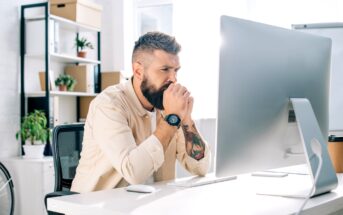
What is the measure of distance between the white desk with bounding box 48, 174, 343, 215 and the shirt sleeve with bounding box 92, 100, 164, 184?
0.09m

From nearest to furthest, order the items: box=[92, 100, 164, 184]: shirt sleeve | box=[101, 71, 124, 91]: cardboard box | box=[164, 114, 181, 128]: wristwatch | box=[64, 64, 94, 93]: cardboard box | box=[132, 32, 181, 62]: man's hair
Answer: box=[92, 100, 164, 184]: shirt sleeve < box=[164, 114, 181, 128]: wristwatch < box=[132, 32, 181, 62]: man's hair < box=[64, 64, 94, 93]: cardboard box < box=[101, 71, 124, 91]: cardboard box

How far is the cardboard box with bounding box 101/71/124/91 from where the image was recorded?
4473mm

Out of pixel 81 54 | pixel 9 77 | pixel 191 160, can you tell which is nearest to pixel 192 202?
pixel 191 160

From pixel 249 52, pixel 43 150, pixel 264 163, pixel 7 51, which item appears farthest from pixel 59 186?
pixel 7 51

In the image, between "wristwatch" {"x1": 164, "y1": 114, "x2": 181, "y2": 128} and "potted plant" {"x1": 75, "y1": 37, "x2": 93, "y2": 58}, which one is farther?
"potted plant" {"x1": 75, "y1": 37, "x2": 93, "y2": 58}

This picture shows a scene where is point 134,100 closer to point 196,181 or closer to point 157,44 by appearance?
point 157,44

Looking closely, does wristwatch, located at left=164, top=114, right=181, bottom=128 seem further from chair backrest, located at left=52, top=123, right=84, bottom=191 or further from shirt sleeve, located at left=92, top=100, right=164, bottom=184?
chair backrest, located at left=52, top=123, right=84, bottom=191

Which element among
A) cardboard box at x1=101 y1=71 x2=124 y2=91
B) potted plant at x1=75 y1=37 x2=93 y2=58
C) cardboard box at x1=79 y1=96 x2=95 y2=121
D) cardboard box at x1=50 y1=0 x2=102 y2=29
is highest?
cardboard box at x1=50 y1=0 x2=102 y2=29

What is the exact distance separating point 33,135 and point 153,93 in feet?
6.56

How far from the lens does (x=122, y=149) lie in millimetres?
1641

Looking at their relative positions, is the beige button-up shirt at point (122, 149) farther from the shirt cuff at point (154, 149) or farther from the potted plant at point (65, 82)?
the potted plant at point (65, 82)

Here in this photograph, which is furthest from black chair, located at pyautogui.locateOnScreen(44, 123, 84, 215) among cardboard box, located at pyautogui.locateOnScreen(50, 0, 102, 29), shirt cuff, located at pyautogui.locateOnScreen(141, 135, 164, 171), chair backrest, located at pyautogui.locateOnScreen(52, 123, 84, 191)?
cardboard box, located at pyautogui.locateOnScreen(50, 0, 102, 29)

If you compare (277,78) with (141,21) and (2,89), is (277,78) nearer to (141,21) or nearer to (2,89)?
(2,89)

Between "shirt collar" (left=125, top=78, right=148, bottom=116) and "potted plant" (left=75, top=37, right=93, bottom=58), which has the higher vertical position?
"potted plant" (left=75, top=37, right=93, bottom=58)
